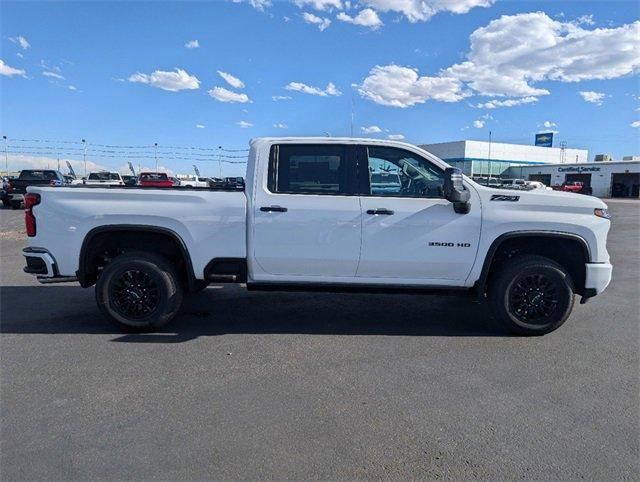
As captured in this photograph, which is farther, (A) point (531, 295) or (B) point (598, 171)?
(B) point (598, 171)

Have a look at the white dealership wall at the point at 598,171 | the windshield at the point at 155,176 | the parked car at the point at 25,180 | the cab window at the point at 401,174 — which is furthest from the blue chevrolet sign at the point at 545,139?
the cab window at the point at 401,174

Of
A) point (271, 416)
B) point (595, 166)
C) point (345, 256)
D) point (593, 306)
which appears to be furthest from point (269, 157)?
point (595, 166)

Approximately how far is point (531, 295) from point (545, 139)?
96931 millimetres

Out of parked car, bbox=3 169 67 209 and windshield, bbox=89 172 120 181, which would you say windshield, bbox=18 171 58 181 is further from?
windshield, bbox=89 172 120 181

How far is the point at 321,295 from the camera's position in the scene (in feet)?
21.3

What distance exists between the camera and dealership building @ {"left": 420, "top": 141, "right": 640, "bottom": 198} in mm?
56250

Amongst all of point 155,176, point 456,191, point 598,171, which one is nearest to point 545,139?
point 598,171

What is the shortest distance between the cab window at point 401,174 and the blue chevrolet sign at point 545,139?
96.2 m

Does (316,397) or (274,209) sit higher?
(274,209)

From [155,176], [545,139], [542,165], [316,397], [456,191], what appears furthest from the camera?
[545,139]

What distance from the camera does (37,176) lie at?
21172mm

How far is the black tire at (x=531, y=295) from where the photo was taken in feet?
15.2

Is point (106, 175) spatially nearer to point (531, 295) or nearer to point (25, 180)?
point (25, 180)

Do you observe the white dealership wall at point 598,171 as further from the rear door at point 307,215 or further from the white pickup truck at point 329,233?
the rear door at point 307,215
